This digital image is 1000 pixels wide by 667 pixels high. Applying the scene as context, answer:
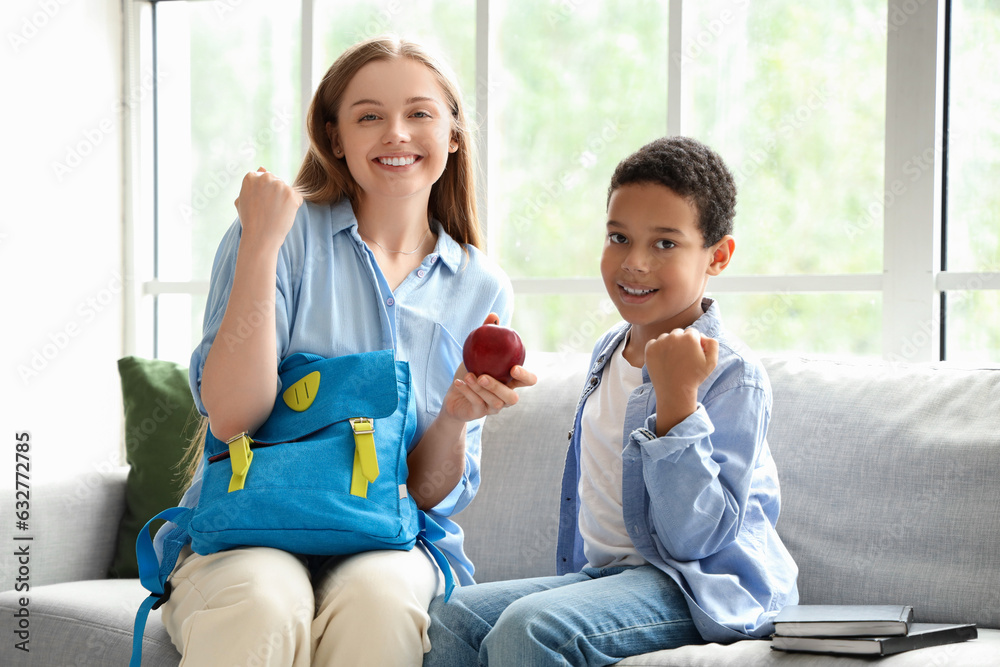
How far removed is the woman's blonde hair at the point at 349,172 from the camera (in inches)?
68.9

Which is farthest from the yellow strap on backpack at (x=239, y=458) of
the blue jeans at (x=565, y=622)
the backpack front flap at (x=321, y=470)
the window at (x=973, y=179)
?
the window at (x=973, y=179)

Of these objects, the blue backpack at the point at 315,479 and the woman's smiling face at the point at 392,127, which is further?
the woman's smiling face at the point at 392,127

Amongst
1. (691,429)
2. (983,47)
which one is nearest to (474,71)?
(983,47)

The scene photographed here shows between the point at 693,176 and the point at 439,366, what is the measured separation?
0.58 meters

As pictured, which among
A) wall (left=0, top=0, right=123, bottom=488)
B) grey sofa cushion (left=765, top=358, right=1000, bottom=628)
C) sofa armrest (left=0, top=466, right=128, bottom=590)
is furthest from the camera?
wall (left=0, top=0, right=123, bottom=488)

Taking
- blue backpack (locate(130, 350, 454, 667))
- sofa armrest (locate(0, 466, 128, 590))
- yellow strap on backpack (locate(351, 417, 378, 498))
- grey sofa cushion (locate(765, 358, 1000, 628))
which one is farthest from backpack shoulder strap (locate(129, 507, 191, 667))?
grey sofa cushion (locate(765, 358, 1000, 628))

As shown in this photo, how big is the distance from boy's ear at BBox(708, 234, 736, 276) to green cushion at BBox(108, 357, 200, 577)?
1334 mm

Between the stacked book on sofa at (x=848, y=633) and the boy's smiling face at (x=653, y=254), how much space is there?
0.54 meters

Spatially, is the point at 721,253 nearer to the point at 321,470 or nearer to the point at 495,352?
the point at 495,352

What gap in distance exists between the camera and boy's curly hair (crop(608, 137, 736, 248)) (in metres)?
1.55

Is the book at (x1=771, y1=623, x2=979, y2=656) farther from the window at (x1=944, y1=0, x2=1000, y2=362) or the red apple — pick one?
the window at (x1=944, y1=0, x2=1000, y2=362)

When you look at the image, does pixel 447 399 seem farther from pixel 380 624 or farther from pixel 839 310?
pixel 839 310

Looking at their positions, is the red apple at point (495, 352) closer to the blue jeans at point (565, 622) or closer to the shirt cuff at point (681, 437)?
the shirt cuff at point (681, 437)

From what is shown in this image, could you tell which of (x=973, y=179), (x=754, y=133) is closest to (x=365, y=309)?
(x=754, y=133)
